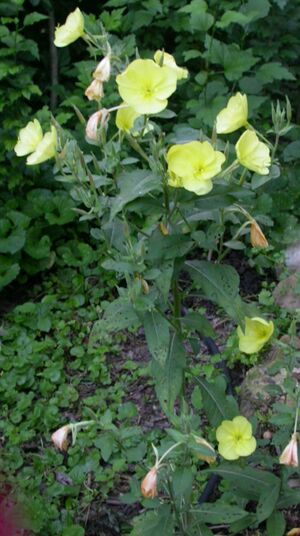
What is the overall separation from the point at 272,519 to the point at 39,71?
300 centimetres

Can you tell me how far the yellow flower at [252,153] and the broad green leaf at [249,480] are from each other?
3.25 ft

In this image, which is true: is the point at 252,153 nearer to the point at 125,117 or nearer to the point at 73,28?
the point at 125,117

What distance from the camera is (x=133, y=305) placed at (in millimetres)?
2002

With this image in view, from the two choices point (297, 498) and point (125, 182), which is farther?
point (297, 498)

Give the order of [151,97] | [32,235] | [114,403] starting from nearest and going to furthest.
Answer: [151,97] → [114,403] → [32,235]

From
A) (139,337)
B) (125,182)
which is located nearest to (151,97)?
(125,182)

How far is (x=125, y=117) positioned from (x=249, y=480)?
1.18 metres

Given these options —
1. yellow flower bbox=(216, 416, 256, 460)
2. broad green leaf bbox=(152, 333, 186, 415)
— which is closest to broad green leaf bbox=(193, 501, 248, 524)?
yellow flower bbox=(216, 416, 256, 460)

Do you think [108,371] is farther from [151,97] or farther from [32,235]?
[151,97]

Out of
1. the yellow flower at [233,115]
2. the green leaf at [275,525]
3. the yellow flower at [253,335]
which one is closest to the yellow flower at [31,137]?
the yellow flower at [233,115]

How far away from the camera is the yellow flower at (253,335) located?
1.98 metres

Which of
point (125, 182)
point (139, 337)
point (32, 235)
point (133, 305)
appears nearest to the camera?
point (125, 182)

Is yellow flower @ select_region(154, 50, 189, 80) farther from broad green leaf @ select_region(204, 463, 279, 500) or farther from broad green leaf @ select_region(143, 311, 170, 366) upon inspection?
broad green leaf @ select_region(204, 463, 279, 500)

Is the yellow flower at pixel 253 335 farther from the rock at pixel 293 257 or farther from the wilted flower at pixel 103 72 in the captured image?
the rock at pixel 293 257
